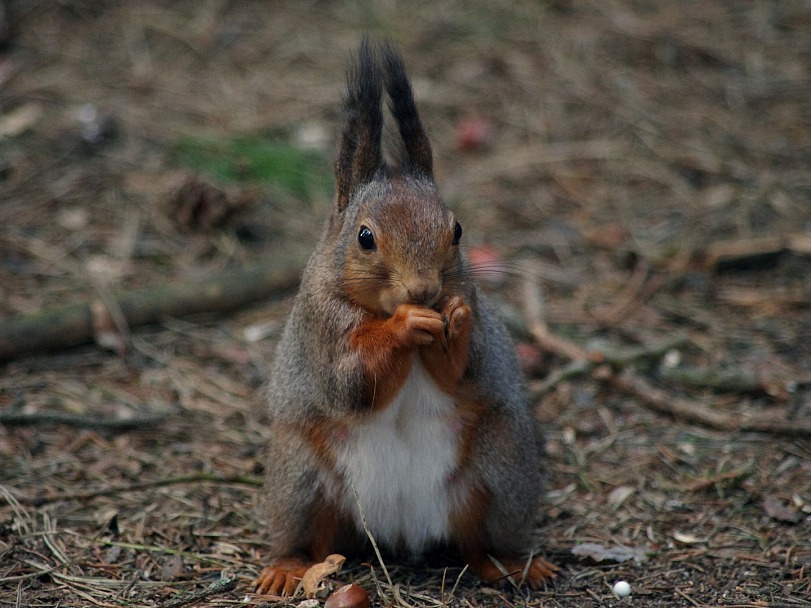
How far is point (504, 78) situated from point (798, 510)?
12.9 feet

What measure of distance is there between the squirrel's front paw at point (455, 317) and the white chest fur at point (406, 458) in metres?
0.18

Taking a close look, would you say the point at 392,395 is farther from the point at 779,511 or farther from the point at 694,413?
the point at 694,413

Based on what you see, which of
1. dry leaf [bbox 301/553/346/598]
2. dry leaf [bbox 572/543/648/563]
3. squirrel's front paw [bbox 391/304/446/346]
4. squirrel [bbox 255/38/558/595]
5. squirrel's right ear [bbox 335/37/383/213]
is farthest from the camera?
dry leaf [bbox 572/543/648/563]

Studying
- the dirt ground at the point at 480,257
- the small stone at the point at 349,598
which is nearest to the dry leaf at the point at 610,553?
the dirt ground at the point at 480,257

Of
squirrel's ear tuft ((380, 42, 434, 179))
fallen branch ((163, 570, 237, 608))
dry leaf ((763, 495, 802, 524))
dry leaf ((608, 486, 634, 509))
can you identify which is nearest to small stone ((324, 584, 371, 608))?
fallen branch ((163, 570, 237, 608))

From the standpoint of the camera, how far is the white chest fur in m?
2.84

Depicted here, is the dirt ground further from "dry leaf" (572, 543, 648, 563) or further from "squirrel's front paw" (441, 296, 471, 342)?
"squirrel's front paw" (441, 296, 471, 342)

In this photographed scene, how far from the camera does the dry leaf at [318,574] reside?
9.27ft

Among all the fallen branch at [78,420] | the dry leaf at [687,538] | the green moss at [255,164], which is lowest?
the dry leaf at [687,538]

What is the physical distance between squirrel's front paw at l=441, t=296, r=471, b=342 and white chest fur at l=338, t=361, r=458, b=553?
184mm

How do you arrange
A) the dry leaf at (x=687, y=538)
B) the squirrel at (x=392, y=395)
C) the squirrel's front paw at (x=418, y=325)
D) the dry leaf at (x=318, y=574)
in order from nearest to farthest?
the squirrel's front paw at (x=418, y=325), the squirrel at (x=392, y=395), the dry leaf at (x=318, y=574), the dry leaf at (x=687, y=538)

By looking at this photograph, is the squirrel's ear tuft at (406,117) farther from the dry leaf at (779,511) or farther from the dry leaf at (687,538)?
the dry leaf at (779,511)

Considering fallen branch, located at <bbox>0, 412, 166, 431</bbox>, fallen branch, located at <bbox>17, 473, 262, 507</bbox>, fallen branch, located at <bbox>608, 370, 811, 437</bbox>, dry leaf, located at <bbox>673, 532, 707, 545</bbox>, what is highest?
fallen branch, located at <bbox>0, 412, 166, 431</bbox>

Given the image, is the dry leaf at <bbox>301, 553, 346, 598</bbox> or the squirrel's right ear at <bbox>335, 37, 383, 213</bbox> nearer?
the dry leaf at <bbox>301, 553, 346, 598</bbox>
